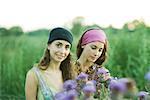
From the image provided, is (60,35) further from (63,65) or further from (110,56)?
(110,56)

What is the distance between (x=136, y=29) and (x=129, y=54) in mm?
389

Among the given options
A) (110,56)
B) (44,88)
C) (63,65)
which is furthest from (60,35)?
(110,56)

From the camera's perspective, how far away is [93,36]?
4156 mm

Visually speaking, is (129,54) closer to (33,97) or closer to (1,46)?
(1,46)

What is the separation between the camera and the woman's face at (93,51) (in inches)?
159

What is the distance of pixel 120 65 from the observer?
8133 millimetres

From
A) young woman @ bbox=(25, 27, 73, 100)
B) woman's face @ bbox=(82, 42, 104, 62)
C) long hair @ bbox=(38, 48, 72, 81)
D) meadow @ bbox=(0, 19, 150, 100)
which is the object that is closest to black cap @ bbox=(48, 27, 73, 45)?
young woman @ bbox=(25, 27, 73, 100)

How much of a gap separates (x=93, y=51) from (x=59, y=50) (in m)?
0.37

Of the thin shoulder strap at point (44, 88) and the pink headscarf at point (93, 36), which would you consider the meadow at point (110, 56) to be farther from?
the thin shoulder strap at point (44, 88)

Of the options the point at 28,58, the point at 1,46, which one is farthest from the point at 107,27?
the point at 1,46

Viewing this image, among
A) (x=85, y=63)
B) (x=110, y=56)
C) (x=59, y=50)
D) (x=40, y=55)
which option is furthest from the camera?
(x=40, y=55)

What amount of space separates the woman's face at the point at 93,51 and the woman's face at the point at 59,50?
11.0 inches

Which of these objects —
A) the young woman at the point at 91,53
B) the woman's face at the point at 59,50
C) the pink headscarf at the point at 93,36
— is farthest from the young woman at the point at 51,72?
the pink headscarf at the point at 93,36

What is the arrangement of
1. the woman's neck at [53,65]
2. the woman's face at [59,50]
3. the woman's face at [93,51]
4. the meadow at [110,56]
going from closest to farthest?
1. the woman's face at [59,50]
2. the woman's neck at [53,65]
3. the woman's face at [93,51]
4. the meadow at [110,56]
